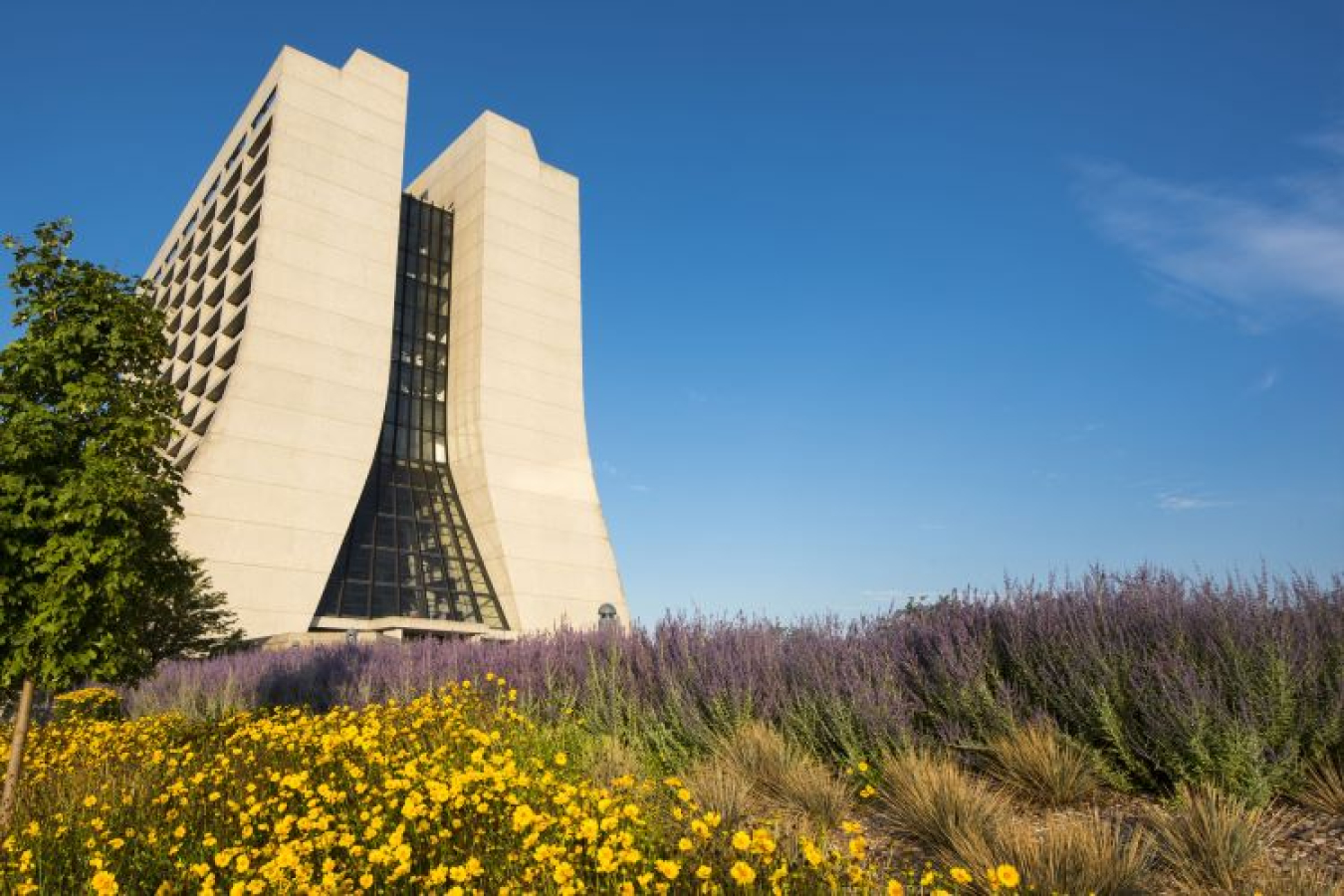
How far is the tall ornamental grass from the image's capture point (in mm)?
4582

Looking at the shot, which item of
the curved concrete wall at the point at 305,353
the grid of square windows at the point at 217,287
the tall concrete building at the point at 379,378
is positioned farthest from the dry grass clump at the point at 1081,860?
the grid of square windows at the point at 217,287

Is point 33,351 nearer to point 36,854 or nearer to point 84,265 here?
point 84,265

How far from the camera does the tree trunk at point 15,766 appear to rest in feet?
20.8

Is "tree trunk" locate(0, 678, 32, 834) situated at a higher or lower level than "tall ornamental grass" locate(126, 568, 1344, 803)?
lower

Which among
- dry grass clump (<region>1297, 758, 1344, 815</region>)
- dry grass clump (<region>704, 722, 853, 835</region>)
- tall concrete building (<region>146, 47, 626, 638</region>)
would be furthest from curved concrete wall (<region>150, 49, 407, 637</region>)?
dry grass clump (<region>1297, 758, 1344, 815</region>)

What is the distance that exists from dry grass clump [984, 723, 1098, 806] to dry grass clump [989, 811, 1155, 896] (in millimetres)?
875

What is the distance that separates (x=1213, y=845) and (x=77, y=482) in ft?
30.2

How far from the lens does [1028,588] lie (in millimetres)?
6621

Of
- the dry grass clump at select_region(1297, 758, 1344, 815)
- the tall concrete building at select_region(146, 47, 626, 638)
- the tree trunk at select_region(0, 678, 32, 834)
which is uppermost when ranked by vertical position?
the tall concrete building at select_region(146, 47, 626, 638)

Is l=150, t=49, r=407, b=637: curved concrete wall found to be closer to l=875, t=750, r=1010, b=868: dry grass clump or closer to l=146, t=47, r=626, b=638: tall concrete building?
l=146, t=47, r=626, b=638: tall concrete building

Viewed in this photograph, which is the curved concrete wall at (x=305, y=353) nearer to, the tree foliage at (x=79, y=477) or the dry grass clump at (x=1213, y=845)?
the tree foliage at (x=79, y=477)

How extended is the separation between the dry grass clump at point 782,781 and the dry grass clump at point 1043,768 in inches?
42.6

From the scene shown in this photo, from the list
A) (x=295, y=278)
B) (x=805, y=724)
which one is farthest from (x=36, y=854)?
(x=295, y=278)

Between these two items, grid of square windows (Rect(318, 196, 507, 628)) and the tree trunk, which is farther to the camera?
grid of square windows (Rect(318, 196, 507, 628))
